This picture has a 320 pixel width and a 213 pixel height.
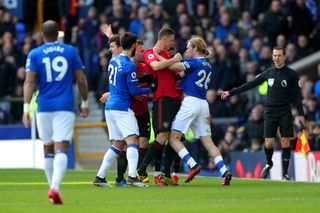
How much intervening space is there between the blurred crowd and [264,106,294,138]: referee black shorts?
5.35 meters

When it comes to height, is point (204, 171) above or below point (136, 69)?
below

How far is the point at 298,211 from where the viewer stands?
44.0 feet

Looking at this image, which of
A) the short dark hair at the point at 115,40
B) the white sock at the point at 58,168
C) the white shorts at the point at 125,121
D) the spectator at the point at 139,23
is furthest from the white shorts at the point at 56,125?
the spectator at the point at 139,23

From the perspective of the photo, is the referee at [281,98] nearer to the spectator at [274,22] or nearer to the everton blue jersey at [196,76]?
the everton blue jersey at [196,76]

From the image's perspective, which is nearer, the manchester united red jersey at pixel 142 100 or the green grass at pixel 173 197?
the green grass at pixel 173 197

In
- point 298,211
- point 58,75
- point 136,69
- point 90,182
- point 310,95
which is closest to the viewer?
point 298,211

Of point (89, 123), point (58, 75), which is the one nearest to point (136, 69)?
point (58, 75)

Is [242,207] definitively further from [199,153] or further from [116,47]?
[199,153]

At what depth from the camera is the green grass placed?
13834 mm

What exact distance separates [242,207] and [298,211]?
760 mm

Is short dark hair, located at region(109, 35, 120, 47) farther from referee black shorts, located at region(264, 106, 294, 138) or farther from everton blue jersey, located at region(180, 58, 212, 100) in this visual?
referee black shorts, located at region(264, 106, 294, 138)

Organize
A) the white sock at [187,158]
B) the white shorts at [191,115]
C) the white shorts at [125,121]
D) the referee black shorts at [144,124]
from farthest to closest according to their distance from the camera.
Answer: the referee black shorts at [144,124]
the white shorts at [191,115]
the white sock at [187,158]
the white shorts at [125,121]

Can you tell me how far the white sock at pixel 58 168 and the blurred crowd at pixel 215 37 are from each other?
12.1 meters

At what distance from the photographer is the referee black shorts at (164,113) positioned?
18250 mm
